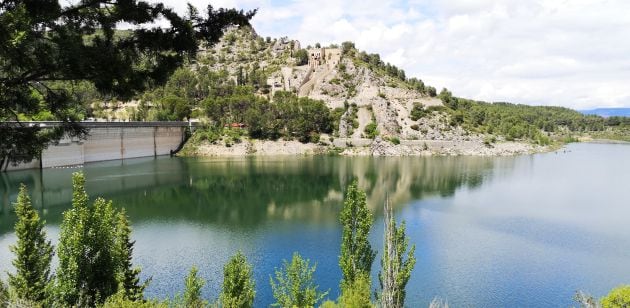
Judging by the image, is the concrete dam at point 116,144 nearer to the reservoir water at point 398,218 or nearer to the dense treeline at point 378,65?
the reservoir water at point 398,218

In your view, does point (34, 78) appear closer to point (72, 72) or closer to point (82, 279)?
point (72, 72)

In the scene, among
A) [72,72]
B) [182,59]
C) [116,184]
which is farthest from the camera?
[116,184]

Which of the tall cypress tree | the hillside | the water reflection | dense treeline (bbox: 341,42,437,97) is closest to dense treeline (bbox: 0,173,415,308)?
the tall cypress tree

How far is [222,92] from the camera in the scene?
4621 inches

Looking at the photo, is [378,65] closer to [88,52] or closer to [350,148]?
[350,148]

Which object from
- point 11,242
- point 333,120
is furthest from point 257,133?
point 11,242

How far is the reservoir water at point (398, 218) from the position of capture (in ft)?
91.1

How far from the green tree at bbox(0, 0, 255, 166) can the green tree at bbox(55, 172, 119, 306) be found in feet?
26.0

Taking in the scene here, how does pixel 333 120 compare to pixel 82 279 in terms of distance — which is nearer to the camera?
pixel 82 279

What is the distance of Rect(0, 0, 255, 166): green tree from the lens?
27.6 feet

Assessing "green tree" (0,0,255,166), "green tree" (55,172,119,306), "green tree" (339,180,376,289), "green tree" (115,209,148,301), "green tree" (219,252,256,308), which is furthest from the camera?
"green tree" (339,180,376,289)

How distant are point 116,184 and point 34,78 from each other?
179 ft

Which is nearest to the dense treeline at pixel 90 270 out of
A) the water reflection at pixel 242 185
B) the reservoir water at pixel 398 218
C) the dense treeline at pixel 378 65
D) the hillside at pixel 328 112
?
the reservoir water at pixel 398 218

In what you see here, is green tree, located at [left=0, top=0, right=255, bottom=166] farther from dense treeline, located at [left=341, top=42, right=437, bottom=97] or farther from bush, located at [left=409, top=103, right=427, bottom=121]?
dense treeline, located at [left=341, top=42, right=437, bottom=97]
